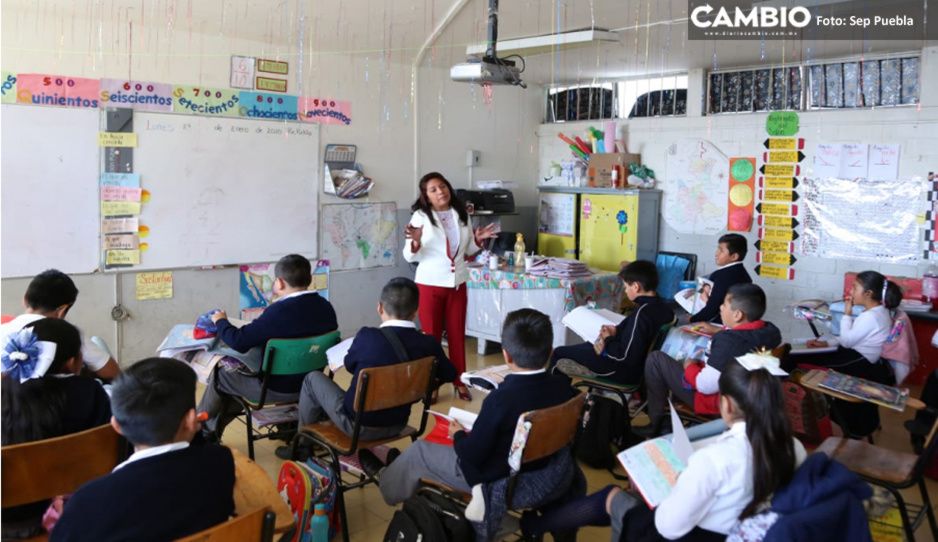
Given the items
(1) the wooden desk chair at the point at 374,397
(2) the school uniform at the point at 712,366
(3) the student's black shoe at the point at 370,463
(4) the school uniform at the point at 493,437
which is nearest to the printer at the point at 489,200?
(2) the school uniform at the point at 712,366

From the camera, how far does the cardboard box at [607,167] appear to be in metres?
6.71

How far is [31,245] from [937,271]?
595cm

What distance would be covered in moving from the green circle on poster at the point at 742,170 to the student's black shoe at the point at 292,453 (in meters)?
4.24

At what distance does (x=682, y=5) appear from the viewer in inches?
192

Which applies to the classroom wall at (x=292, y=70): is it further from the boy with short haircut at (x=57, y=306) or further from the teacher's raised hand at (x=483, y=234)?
the boy with short haircut at (x=57, y=306)

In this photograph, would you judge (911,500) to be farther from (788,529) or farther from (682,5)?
(682,5)

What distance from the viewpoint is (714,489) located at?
183cm

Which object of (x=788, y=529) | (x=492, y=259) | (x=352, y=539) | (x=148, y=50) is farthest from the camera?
(x=492, y=259)

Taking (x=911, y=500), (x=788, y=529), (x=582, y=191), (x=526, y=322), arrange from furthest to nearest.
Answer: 1. (x=582, y=191)
2. (x=911, y=500)
3. (x=526, y=322)
4. (x=788, y=529)

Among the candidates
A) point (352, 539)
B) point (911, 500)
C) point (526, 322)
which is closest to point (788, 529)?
point (526, 322)

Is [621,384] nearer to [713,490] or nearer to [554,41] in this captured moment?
[713,490]

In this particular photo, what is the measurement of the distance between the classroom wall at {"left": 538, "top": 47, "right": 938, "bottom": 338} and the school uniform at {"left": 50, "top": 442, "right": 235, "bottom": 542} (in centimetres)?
530

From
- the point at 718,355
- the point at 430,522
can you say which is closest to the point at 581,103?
the point at 718,355

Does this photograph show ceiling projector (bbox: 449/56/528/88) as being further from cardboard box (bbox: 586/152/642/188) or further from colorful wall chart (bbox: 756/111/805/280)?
colorful wall chart (bbox: 756/111/805/280)
